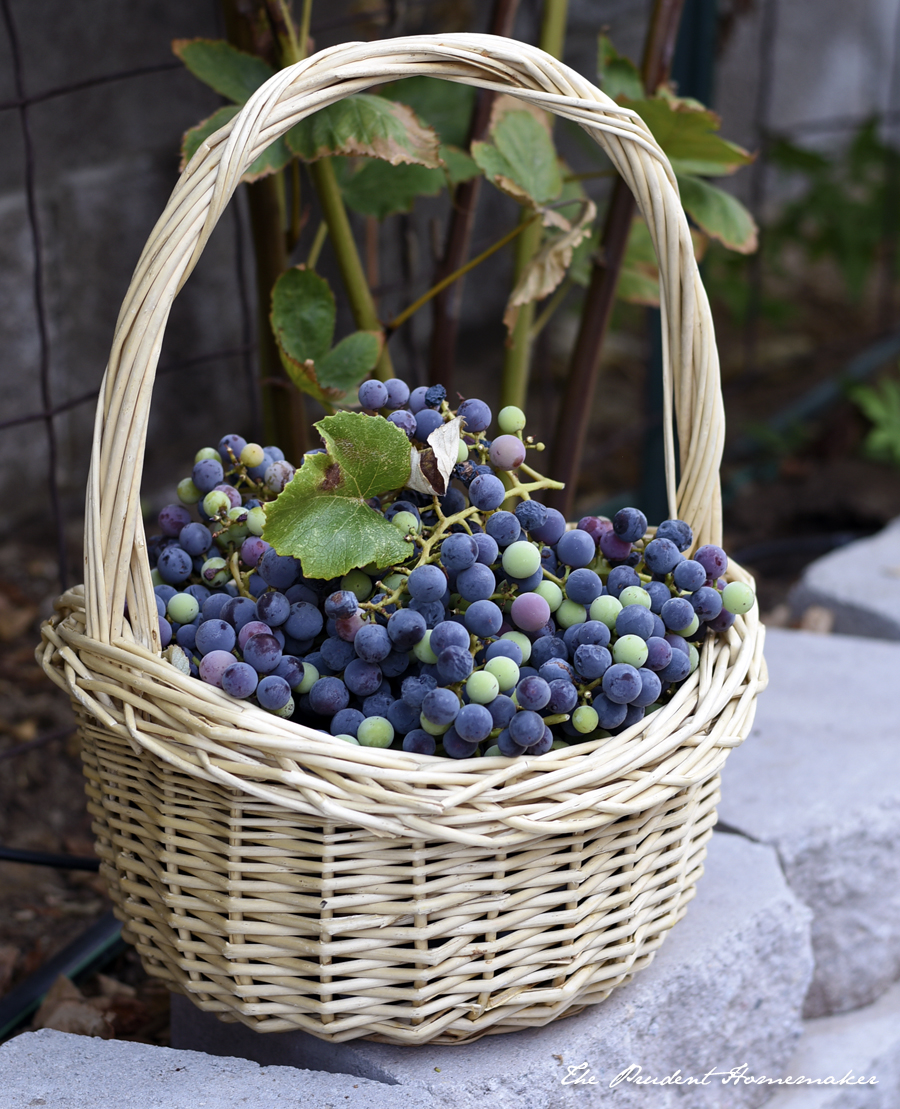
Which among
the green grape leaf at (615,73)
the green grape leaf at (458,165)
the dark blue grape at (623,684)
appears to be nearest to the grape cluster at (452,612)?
the dark blue grape at (623,684)

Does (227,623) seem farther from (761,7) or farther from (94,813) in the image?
(761,7)

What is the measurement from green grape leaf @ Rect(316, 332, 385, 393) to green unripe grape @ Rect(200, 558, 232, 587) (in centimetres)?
25

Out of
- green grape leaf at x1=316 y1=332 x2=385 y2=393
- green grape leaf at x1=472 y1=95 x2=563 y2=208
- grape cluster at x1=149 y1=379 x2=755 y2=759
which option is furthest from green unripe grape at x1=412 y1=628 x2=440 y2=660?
green grape leaf at x1=472 y1=95 x2=563 y2=208

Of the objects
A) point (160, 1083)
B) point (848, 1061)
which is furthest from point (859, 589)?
point (160, 1083)

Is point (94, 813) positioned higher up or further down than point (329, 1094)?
higher up

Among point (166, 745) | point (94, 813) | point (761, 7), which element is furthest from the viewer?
point (761, 7)

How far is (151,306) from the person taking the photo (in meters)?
0.69

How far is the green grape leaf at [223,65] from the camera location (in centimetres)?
101

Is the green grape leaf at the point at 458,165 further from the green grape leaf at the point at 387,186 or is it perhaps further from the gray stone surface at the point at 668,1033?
the gray stone surface at the point at 668,1033

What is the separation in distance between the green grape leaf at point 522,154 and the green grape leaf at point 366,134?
95mm

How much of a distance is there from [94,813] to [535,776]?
1.21ft

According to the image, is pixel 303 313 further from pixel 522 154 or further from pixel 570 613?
pixel 570 613

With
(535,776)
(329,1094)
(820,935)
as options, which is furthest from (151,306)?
(820,935)

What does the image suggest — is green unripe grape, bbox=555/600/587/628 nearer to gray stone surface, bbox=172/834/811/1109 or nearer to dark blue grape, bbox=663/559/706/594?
dark blue grape, bbox=663/559/706/594
